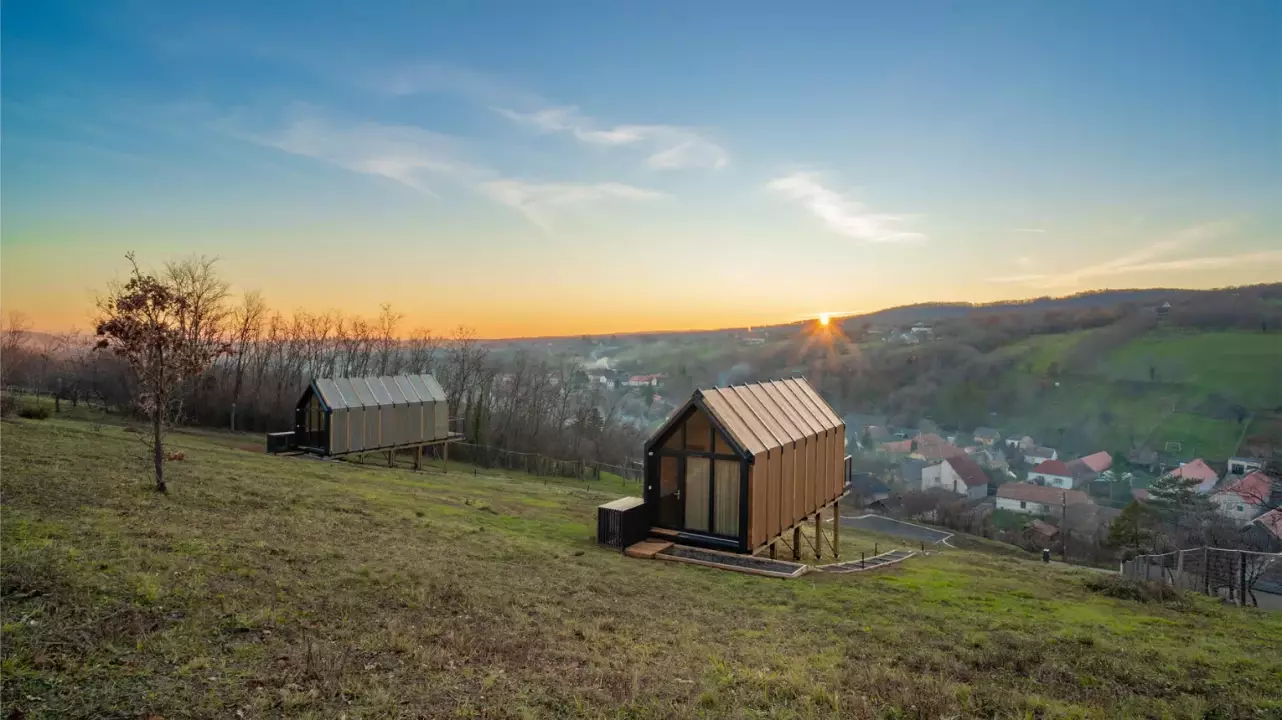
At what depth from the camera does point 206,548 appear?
11141mm

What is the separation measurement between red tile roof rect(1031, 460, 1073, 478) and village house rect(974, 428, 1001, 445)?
12.4 meters

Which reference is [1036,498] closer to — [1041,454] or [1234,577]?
[1041,454]

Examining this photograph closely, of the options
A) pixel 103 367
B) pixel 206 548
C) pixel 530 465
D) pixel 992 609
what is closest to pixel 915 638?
pixel 992 609

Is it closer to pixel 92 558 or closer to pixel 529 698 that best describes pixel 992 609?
pixel 529 698

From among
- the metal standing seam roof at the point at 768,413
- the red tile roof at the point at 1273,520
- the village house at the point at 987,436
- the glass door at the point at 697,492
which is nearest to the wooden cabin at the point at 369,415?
the metal standing seam roof at the point at 768,413

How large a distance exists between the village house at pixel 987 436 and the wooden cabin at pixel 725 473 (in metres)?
82.9

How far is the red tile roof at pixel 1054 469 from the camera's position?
248 feet

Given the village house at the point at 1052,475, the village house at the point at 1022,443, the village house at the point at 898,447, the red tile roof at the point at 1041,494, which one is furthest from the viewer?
the village house at the point at 898,447

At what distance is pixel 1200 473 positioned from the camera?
214ft

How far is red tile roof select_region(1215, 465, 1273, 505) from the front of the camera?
2470 centimetres

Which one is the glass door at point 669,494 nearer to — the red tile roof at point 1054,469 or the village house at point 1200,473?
the village house at point 1200,473

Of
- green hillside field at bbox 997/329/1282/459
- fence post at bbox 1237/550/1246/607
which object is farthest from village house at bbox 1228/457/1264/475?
fence post at bbox 1237/550/1246/607

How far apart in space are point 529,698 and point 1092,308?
5478 inches

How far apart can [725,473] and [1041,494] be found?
64618 mm
